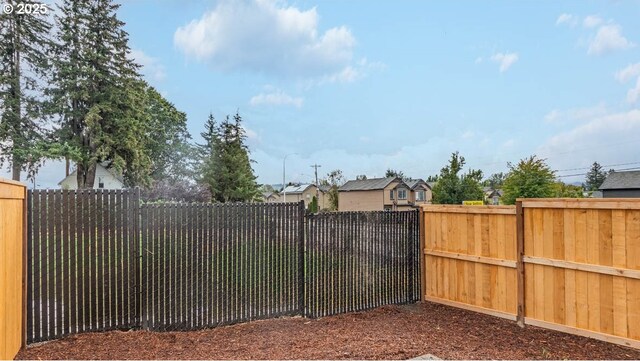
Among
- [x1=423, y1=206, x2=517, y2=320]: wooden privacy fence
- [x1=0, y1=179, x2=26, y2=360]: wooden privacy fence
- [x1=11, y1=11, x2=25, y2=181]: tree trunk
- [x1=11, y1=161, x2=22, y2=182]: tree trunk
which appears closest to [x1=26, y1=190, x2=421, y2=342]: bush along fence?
[x1=0, y1=179, x2=26, y2=360]: wooden privacy fence

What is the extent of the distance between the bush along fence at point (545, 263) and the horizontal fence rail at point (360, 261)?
0.39 m

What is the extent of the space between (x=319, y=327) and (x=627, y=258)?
11.5 ft

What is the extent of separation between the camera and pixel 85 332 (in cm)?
428

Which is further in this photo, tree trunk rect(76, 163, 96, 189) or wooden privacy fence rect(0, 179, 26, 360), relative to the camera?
tree trunk rect(76, 163, 96, 189)

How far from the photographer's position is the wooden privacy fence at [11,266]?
3137 mm

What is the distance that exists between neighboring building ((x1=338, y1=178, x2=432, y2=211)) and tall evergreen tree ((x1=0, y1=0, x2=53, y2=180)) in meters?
30.0

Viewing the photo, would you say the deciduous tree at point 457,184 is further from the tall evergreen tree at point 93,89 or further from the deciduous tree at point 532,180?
the tall evergreen tree at point 93,89

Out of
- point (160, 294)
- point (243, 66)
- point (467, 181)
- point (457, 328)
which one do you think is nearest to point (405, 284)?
point (457, 328)

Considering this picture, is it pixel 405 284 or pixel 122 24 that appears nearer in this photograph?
pixel 405 284

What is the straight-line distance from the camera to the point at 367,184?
43.7 m

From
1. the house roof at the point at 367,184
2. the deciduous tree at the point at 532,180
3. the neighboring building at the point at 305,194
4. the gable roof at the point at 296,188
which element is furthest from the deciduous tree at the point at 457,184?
the gable roof at the point at 296,188

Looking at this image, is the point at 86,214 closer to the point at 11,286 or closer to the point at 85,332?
the point at 11,286

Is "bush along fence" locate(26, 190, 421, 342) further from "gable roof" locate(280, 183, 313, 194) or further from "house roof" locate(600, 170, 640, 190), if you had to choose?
"gable roof" locate(280, 183, 313, 194)

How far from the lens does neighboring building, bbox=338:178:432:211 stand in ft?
135
